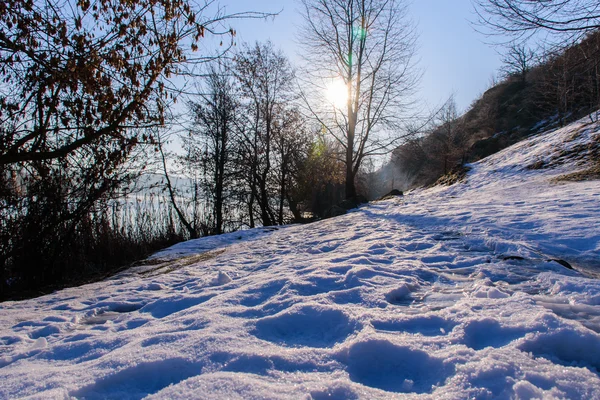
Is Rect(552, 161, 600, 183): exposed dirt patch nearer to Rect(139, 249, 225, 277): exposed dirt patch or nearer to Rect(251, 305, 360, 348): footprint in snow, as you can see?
Rect(251, 305, 360, 348): footprint in snow

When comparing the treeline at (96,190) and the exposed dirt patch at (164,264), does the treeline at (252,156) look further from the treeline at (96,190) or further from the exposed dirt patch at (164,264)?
the exposed dirt patch at (164,264)

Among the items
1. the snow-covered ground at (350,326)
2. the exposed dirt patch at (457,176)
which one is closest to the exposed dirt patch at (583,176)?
the snow-covered ground at (350,326)

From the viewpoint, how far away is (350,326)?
6.46ft

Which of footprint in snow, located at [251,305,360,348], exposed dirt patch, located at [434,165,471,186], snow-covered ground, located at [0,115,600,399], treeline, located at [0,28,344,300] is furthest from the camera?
exposed dirt patch, located at [434,165,471,186]

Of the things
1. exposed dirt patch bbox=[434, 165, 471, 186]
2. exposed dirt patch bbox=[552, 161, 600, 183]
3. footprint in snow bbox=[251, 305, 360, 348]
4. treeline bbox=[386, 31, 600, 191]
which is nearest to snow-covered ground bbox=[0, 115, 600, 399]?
footprint in snow bbox=[251, 305, 360, 348]

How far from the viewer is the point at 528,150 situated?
34.1 feet

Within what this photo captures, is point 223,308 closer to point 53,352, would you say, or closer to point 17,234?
point 53,352

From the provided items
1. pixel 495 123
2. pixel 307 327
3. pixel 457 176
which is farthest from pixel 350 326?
pixel 495 123

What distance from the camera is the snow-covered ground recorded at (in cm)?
140

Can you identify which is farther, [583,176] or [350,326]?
[583,176]

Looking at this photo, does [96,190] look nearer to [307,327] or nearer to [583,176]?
[307,327]

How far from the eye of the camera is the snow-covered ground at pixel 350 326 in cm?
140

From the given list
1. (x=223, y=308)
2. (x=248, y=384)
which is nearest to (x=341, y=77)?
(x=223, y=308)

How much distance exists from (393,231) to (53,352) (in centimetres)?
429
